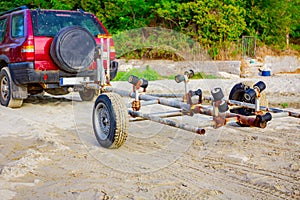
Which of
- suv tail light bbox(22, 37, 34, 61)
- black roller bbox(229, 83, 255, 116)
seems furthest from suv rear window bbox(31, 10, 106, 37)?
black roller bbox(229, 83, 255, 116)

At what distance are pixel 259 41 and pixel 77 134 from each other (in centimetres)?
1606

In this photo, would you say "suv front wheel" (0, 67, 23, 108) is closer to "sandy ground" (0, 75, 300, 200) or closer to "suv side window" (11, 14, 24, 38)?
"suv side window" (11, 14, 24, 38)

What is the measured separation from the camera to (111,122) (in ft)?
17.2

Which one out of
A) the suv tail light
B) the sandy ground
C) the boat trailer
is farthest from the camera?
the suv tail light

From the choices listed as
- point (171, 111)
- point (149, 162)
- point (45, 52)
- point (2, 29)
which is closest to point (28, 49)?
point (45, 52)

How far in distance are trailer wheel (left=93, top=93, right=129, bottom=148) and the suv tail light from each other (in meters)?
2.78

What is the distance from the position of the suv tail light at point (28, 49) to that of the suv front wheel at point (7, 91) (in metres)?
0.90

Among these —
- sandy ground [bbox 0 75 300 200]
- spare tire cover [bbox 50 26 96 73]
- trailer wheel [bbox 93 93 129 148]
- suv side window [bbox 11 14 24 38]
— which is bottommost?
sandy ground [bbox 0 75 300 200]

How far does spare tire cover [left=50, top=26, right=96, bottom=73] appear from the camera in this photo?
294 inches

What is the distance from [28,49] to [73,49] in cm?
99

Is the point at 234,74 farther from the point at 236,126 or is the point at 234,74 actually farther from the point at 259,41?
the point at 236,126

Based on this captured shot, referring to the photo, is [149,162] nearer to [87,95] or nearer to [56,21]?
[56,21]

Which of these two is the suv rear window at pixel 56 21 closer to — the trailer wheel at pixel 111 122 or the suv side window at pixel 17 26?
the suv side window at pixel 17 26

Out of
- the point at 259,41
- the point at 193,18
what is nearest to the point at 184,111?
the point at 193,18
